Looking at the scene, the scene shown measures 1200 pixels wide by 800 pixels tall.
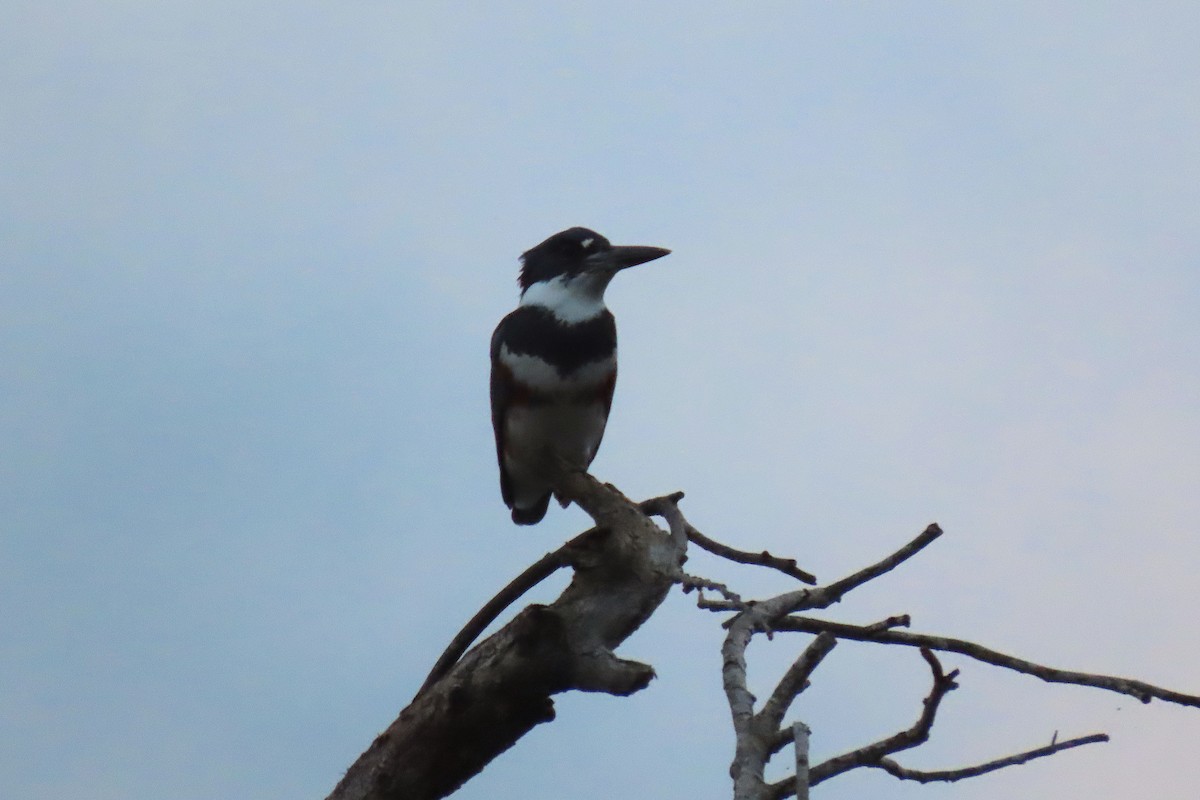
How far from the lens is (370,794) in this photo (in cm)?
342

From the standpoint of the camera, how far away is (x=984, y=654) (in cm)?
293

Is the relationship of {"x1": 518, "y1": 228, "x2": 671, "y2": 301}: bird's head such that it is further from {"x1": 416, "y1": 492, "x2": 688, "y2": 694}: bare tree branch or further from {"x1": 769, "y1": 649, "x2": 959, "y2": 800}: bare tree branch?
{"x1": 769, "y1": 649, "x2": 959, "y2": 800}: bare tree branch

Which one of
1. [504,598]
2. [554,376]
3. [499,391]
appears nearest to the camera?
[504,598]

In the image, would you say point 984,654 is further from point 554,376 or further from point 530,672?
point 554,376

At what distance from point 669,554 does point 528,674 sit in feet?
1.43

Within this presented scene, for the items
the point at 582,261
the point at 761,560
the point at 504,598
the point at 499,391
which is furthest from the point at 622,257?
the point at 761,560

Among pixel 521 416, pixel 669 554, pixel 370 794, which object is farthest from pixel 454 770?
pixel 521 416

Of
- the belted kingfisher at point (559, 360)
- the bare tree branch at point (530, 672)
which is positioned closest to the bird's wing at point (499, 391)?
the belted kingfisher at point (559, 360)

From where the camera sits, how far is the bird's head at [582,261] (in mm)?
5426

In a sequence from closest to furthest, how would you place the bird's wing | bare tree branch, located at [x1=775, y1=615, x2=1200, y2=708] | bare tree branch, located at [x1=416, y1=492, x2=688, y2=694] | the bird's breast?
bare tree branch, located at [x1=775, y1=615, x2=1200, y2=708]
bare tree branch, located at [x1=416, y1=492, x2=688, y2=694]
the bird's breast
the bird's wing

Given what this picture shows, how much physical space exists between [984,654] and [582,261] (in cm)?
295

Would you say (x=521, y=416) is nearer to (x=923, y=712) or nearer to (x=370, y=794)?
(x=370, y=794)

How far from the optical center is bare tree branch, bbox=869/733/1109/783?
2.92 m

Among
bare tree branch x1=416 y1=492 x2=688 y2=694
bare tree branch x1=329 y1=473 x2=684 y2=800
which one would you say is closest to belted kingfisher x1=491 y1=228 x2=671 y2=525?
bare tree branch x1=416 y1=492 x2=688 y2=694
